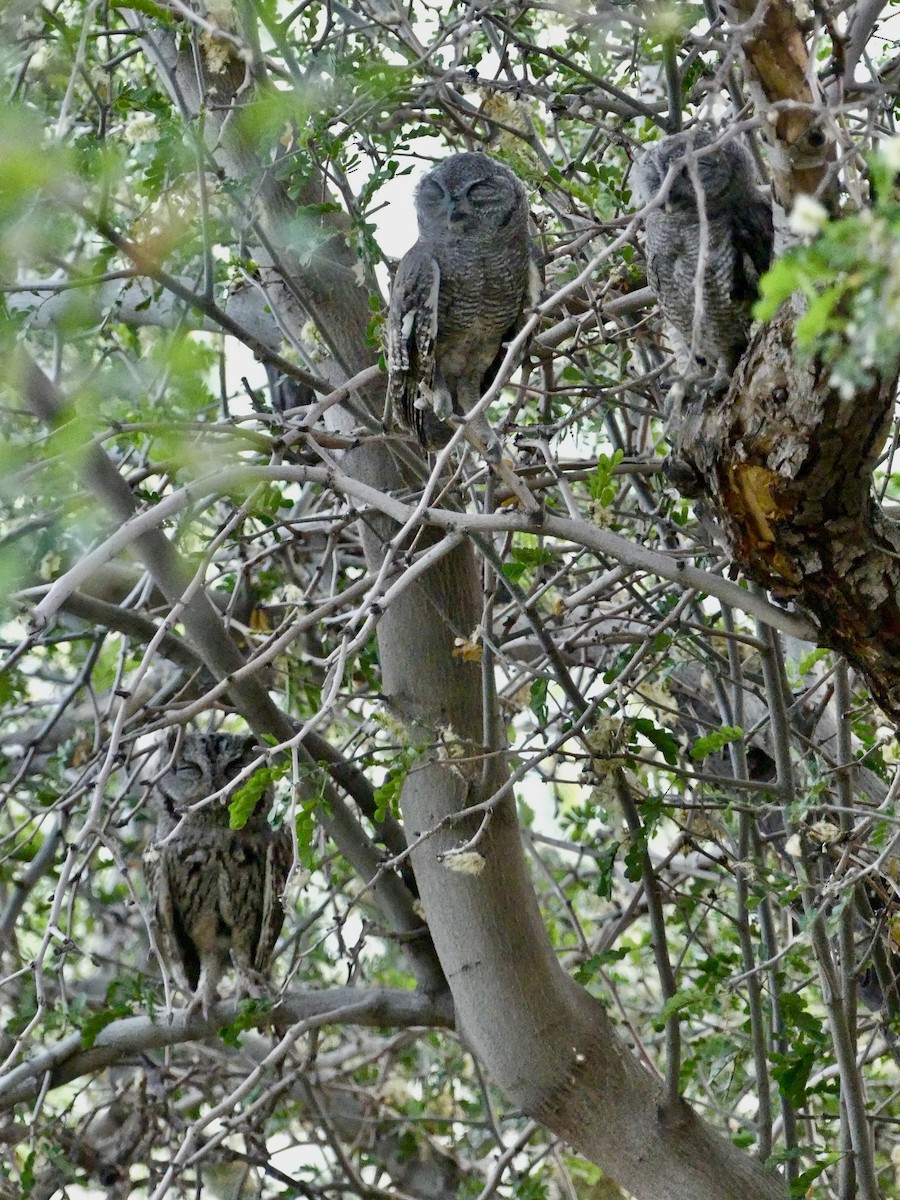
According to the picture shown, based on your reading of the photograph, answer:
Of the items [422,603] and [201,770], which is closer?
[422,603]

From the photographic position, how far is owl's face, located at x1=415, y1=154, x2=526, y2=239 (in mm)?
2174

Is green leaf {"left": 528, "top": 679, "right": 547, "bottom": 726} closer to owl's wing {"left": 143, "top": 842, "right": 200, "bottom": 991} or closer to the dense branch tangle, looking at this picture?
the dense branch tangle

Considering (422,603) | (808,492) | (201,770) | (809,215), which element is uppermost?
(201,770)

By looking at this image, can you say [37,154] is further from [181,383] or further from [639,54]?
[639,54]

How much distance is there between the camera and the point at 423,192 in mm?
2271

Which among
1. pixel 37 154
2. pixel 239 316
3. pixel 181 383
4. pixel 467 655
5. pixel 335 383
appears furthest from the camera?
pixel 239 316

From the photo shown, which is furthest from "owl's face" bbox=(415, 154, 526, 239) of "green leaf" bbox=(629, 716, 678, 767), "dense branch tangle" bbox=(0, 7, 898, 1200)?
"green leaf" bbox=(629, 716, 678, 767)

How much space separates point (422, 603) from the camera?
8.04ft

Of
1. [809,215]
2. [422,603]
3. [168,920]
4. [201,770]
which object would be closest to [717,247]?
[422,603]

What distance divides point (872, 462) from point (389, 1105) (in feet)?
8.88

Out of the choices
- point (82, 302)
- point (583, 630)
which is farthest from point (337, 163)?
point (583, 630)

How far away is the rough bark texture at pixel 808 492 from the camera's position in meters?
1.38

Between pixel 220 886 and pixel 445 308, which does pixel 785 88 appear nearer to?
pixel 445 308

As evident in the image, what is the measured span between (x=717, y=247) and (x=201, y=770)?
6.34 feet
